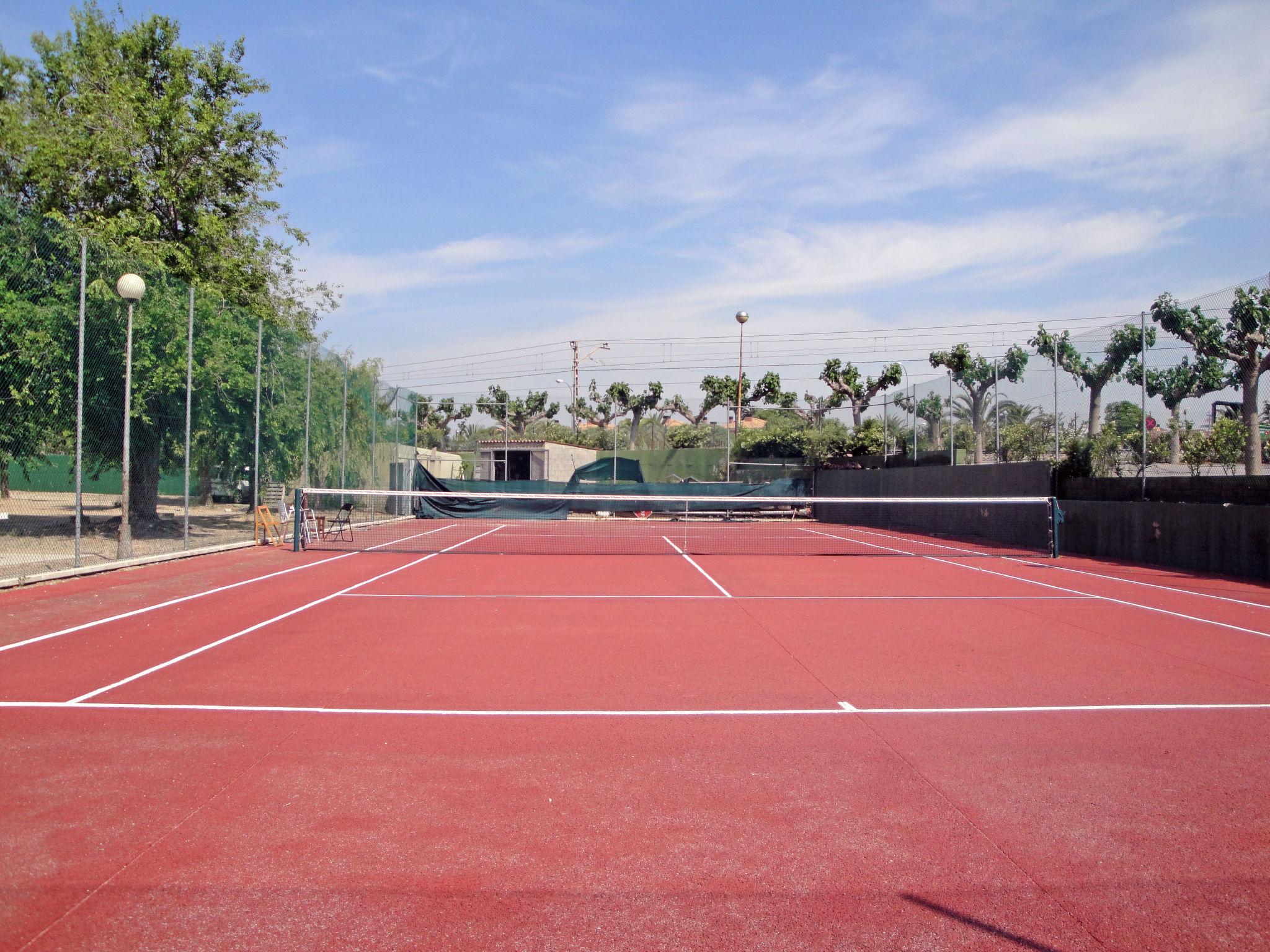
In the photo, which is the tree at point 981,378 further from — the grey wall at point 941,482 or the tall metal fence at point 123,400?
the tall metal fence at point 123,400

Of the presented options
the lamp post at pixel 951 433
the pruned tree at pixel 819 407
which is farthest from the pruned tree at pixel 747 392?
Answer: the lamp post at pixel 951 433

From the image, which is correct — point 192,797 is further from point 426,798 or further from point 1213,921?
point 1213,921

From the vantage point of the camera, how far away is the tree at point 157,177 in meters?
18.3

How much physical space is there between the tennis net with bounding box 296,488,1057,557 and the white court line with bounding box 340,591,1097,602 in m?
4.55

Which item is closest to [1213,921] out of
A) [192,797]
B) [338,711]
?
[192,797]

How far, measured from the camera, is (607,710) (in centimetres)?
673

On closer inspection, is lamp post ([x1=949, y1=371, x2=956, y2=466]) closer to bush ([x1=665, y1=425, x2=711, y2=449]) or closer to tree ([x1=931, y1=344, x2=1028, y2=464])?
tree ([x1=931, y1=344, x2=1028, y2=464])

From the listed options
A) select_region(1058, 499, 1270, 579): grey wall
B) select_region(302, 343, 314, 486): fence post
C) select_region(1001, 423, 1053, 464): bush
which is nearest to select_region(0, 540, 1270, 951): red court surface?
select_region(1058, 499, 1270, 579): grey wall

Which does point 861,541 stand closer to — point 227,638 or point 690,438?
point 227,638

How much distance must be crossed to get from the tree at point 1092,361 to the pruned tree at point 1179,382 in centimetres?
32

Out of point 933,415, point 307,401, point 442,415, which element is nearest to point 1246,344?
point 933,415

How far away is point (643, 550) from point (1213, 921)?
1745 cm

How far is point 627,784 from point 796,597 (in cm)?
831

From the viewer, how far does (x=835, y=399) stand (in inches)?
2058
